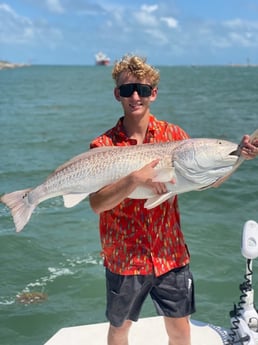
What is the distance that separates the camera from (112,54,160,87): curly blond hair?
129 inches

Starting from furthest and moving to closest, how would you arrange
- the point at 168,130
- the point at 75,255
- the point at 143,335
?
the point at 75,255 < the point at 143,335 < the point at 168,130

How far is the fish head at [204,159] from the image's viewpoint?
3.09m

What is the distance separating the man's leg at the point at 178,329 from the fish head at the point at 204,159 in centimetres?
103

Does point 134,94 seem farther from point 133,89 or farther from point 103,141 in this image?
point 103,141

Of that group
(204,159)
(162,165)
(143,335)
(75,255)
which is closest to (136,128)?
(162,165)

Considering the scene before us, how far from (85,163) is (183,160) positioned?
0.63 metres

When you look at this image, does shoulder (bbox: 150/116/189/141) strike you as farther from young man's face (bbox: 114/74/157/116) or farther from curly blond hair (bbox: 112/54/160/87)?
curly blond hair (bbox: 112/54/160/87)

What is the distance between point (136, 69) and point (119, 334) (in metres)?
1.84

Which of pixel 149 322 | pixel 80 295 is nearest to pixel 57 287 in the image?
pixel 80 295

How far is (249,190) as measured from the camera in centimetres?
1177

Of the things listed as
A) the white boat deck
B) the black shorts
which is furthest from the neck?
the white boat deck

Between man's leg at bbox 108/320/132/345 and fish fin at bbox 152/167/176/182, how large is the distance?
1.11 metres

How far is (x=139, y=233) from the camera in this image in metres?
3.37

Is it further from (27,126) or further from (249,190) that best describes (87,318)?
(27,126)
